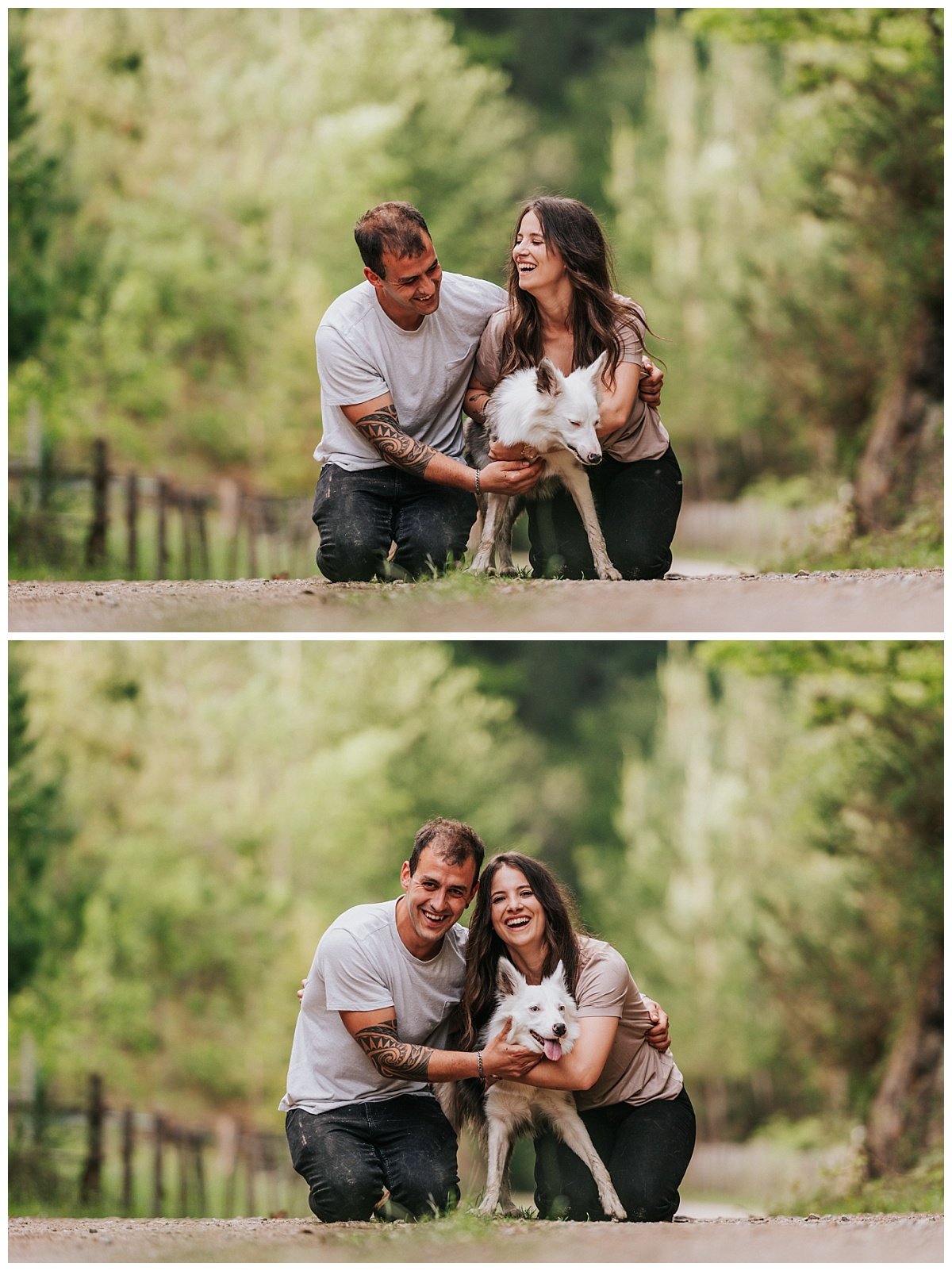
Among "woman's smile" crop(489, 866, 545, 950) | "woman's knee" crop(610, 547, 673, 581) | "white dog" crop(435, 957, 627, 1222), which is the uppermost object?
"woman's knee" crop(610, 547, 673, 581)

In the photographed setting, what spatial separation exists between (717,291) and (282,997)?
1506 centimetres

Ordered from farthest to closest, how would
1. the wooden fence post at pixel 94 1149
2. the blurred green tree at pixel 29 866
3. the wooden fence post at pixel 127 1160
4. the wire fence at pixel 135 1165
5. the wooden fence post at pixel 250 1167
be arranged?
the wooden fence post at pixel 250 1167
the wooden fence post at pixel 127 1160
the wire fence at pixel 135 1165
the wooden fence post at pixel 94 1149
the blurred green tree at pixel 29 866

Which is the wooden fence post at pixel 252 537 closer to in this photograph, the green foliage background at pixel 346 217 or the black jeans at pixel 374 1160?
the green foliage background at pixel 346 217

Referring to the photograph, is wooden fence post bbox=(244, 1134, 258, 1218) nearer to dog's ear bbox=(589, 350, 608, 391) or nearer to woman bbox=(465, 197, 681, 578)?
woman bbox=(465, 197, 681, 578)

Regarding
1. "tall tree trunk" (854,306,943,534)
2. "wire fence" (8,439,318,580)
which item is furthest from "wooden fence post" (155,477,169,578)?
"tall tree trunk" (854,306,943,534)

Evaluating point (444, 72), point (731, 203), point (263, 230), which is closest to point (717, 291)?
point (731, 203)

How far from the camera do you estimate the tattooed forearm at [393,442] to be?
659cm

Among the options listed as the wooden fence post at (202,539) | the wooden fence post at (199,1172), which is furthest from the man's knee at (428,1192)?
the wooden fence post at (202,539)

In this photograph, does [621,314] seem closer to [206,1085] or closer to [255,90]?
[206,1085]

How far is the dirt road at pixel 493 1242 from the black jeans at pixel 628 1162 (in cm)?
16

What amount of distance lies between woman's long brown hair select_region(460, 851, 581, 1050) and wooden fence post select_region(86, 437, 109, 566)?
11076 mm

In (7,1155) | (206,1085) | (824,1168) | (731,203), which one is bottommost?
(206,1085)

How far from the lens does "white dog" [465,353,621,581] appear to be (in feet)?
21.2

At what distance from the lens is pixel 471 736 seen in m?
24.4
